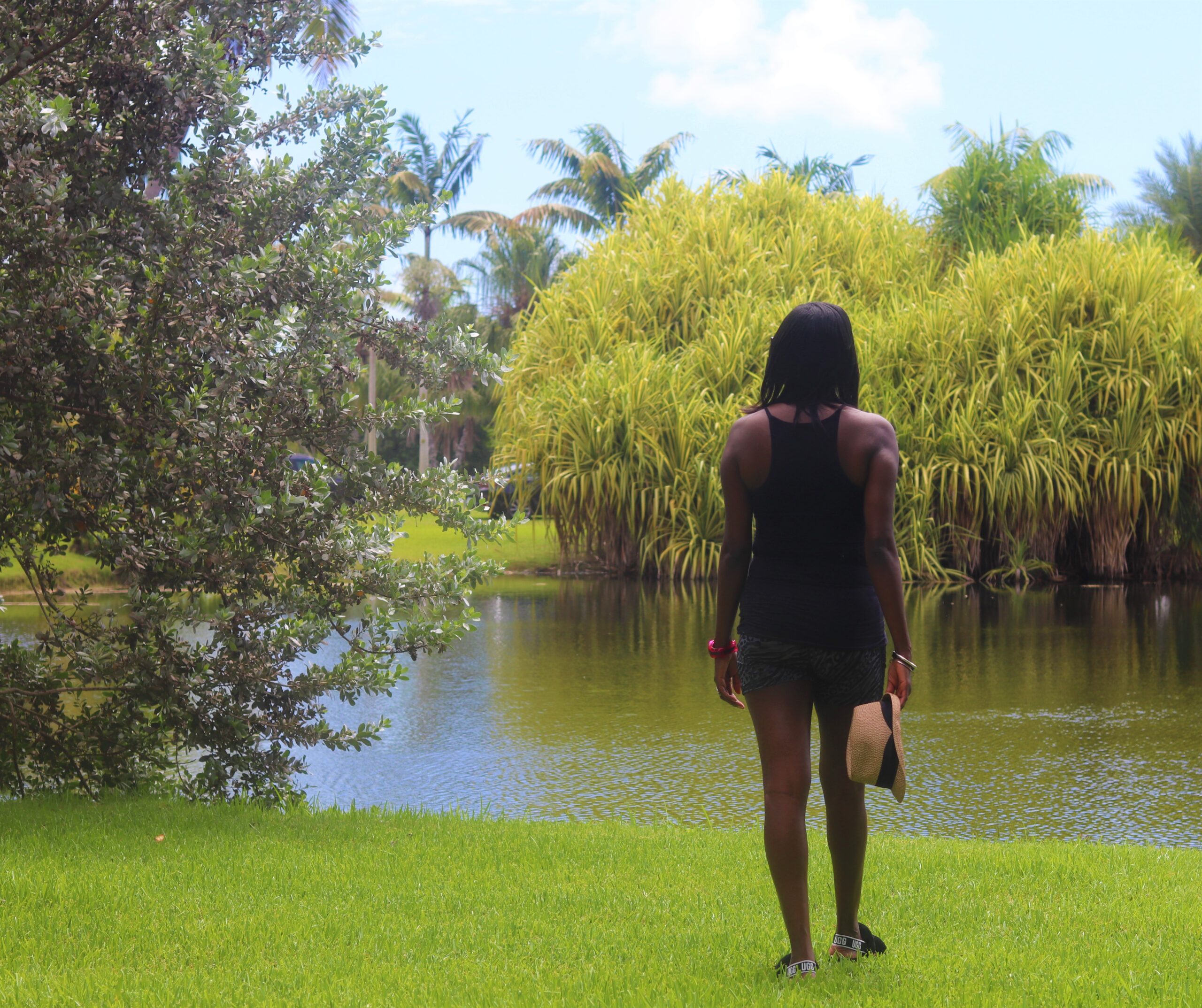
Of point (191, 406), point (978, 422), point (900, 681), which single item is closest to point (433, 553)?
point (978, 422)

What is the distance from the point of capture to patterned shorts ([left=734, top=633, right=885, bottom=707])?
3.38 m

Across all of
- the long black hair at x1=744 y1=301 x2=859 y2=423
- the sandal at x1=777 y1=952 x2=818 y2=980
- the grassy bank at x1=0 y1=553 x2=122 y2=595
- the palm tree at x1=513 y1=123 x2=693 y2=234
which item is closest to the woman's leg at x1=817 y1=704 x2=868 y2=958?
the sandal at x1=777 y1=952 x2=818 y2=980

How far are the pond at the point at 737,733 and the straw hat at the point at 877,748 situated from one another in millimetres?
3183

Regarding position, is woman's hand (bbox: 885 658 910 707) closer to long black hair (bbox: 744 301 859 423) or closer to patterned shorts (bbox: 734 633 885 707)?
patterned shorts (bbox: 734 633 885 707)

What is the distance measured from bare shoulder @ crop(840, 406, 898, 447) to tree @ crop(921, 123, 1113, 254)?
22.1m

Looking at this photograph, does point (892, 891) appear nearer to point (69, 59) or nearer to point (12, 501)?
point (12, 501)

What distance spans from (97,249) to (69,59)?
37.4 inches

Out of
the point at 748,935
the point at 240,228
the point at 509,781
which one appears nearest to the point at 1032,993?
the point at 748,935

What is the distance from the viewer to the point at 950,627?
1356 cm

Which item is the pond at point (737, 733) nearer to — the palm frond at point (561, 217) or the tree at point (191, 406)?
the tree at point (191, 406)

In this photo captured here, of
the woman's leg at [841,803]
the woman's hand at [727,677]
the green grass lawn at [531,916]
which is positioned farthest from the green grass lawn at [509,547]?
the woman's leg at [841,803]

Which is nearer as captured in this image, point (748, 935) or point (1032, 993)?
point (1032, 993)

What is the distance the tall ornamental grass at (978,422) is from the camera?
18234 millimetres

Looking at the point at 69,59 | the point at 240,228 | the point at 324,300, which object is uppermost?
the point at 69,59
